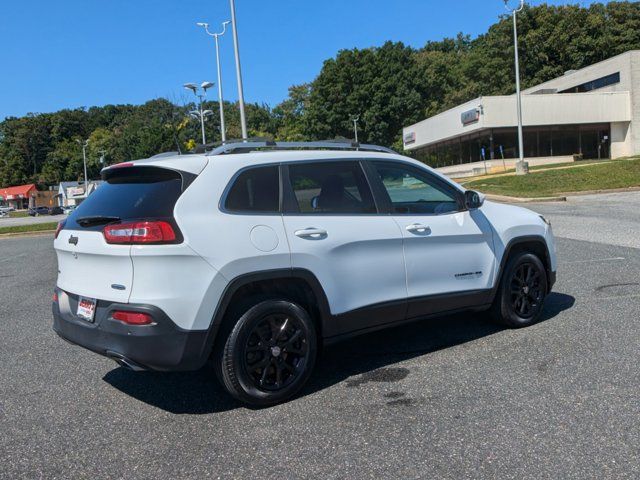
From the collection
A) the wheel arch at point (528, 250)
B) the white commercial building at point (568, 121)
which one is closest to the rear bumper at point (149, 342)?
the wheel arch at point (528, 250)

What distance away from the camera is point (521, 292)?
5457mm

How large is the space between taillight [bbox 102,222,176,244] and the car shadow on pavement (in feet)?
4.06

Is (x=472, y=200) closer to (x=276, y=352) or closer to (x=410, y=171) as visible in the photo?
(x=410, y=171)

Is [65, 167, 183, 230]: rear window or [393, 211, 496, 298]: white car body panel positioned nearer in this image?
[65, 167, 183, 230]: rear window

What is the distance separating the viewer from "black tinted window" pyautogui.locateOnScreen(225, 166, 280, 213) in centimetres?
386

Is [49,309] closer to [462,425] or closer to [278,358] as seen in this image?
[278,358]

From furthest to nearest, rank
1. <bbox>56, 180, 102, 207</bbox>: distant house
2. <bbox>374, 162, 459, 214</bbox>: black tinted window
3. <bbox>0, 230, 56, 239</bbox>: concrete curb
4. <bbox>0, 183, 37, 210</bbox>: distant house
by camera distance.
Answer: <bbox>0, 183, 37, 210</bbox>: distant house
<bbox>56, 180, 102, 207</bbox>: distant house
<bbox>0, 230, 56, 239</bbox>: concrete curb
<bbox>374, 162, 459, 214</bbox>: black tinted window

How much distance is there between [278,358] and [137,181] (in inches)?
62.3

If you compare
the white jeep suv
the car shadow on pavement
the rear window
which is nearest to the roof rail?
the white jeep suv

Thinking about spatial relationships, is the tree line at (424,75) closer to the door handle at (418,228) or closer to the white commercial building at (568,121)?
the white commercial building at (568,121)

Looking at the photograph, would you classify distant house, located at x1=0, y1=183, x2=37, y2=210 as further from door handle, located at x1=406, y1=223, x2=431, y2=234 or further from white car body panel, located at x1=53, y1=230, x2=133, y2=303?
door handle, located at x1=406, y1=223, x2=431, y2=234

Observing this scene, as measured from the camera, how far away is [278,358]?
155 inches

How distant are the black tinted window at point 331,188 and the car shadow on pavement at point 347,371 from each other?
129cm

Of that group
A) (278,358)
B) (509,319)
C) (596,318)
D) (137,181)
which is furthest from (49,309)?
(596,318)
